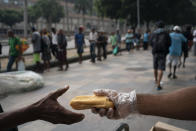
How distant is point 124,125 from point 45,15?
182 feet

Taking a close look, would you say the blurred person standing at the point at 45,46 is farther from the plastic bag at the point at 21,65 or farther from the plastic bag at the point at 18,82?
the plastic bag at the point at 18,82

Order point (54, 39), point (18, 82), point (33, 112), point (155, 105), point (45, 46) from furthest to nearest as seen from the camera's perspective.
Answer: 1. point (54, 39)
2. point (45, 46)
3. point (18, 82)
4. point (155, 105)
5. point (33, 112)

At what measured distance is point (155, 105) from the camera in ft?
4.83

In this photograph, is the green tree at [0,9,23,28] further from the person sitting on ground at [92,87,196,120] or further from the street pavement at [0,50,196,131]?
the person sitting on ground at [92,87,196,120]

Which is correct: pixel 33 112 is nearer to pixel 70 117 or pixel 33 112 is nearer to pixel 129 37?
pixel 70 117

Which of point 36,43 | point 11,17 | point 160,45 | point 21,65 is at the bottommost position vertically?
point 21,65

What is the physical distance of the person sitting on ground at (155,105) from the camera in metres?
1.39

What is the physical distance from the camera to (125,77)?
7.20m

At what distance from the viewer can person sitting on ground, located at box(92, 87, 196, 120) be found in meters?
1.39

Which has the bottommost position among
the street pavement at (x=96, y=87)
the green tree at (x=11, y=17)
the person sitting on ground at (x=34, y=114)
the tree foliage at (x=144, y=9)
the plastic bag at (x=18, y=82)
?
the street pavement at (x=96, y=87)

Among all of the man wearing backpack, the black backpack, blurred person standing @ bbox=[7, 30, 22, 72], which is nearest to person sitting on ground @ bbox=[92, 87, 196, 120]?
the man wearing backpack

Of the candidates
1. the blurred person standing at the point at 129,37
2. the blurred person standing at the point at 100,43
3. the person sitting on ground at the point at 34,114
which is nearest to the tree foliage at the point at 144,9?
the blurred person standing at the point at 129,37

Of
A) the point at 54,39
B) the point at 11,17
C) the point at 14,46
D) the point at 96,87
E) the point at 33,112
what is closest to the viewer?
the point at 33,112

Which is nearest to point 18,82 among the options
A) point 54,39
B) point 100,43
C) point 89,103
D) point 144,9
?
point 54,39
